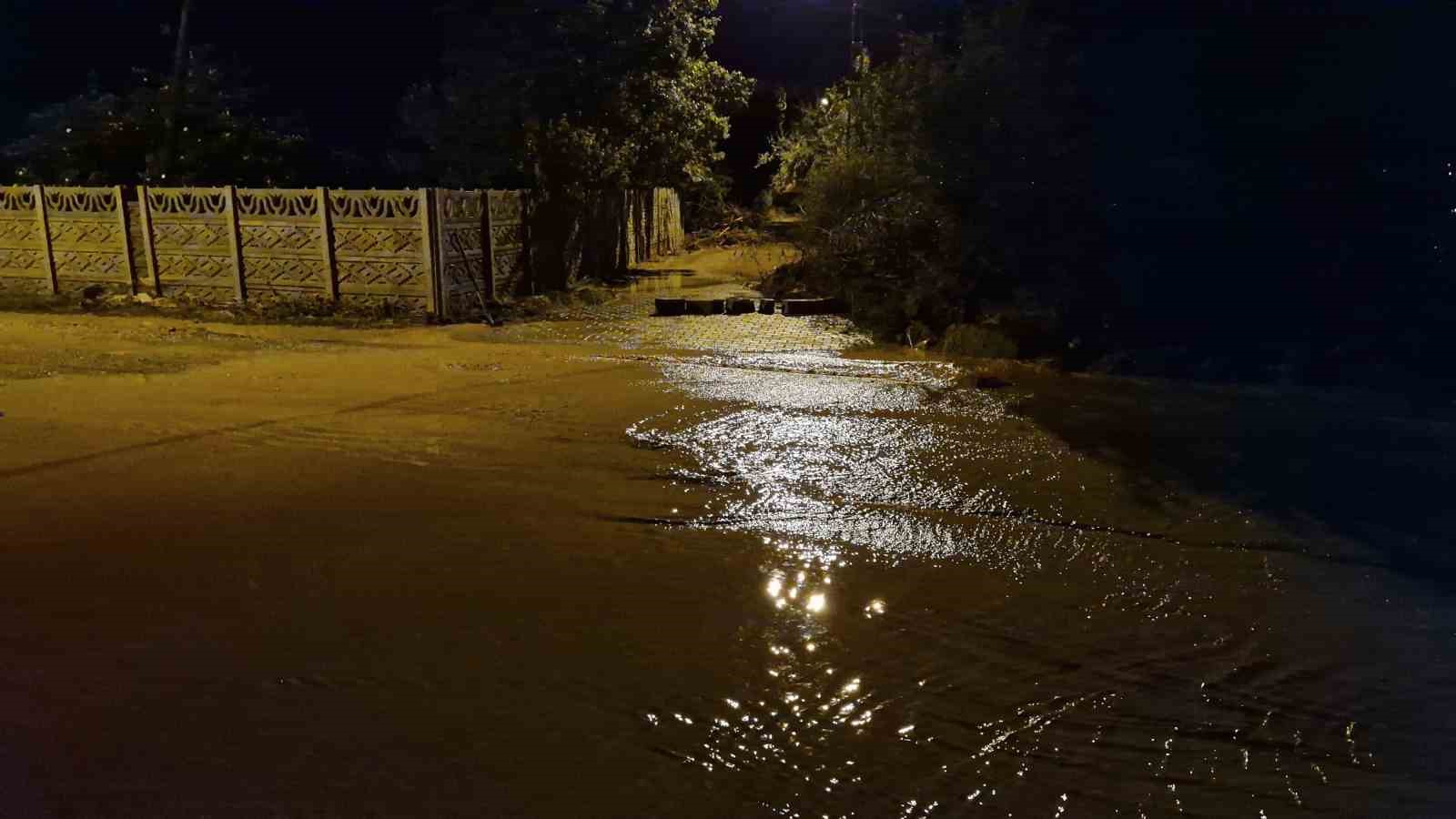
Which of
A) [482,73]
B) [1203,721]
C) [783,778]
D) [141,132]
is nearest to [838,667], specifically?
[783,778]

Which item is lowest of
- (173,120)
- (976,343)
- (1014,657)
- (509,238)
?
(1014,657)

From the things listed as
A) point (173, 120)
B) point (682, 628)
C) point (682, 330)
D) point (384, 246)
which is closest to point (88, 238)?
point (173, 120)

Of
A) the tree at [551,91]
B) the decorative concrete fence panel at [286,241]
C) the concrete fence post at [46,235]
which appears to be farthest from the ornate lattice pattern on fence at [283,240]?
the concrete fence post at [46,235]

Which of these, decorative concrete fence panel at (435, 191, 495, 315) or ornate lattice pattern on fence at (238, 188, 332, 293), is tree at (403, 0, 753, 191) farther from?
ornate lattice pattern on fence at (238, 188, 332, 293)

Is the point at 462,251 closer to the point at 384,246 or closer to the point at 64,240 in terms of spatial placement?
the point at 384,246

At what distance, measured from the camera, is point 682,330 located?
13.0 meters

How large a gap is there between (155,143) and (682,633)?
18206 millimetres

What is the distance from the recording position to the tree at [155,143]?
59.5 feet

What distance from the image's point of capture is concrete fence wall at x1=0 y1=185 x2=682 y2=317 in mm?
13641

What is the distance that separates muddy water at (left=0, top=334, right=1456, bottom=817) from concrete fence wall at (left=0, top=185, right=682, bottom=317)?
20.4 feet

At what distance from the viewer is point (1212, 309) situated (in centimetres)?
1120

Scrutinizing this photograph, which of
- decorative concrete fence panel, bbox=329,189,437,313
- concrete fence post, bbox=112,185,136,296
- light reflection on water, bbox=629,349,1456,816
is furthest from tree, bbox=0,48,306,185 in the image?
light reflection on water, bbox=629,349,1456,816

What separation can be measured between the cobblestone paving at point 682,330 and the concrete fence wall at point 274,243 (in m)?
1.33

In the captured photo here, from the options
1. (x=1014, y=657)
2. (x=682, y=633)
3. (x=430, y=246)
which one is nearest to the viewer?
(x=1014, y=657)
